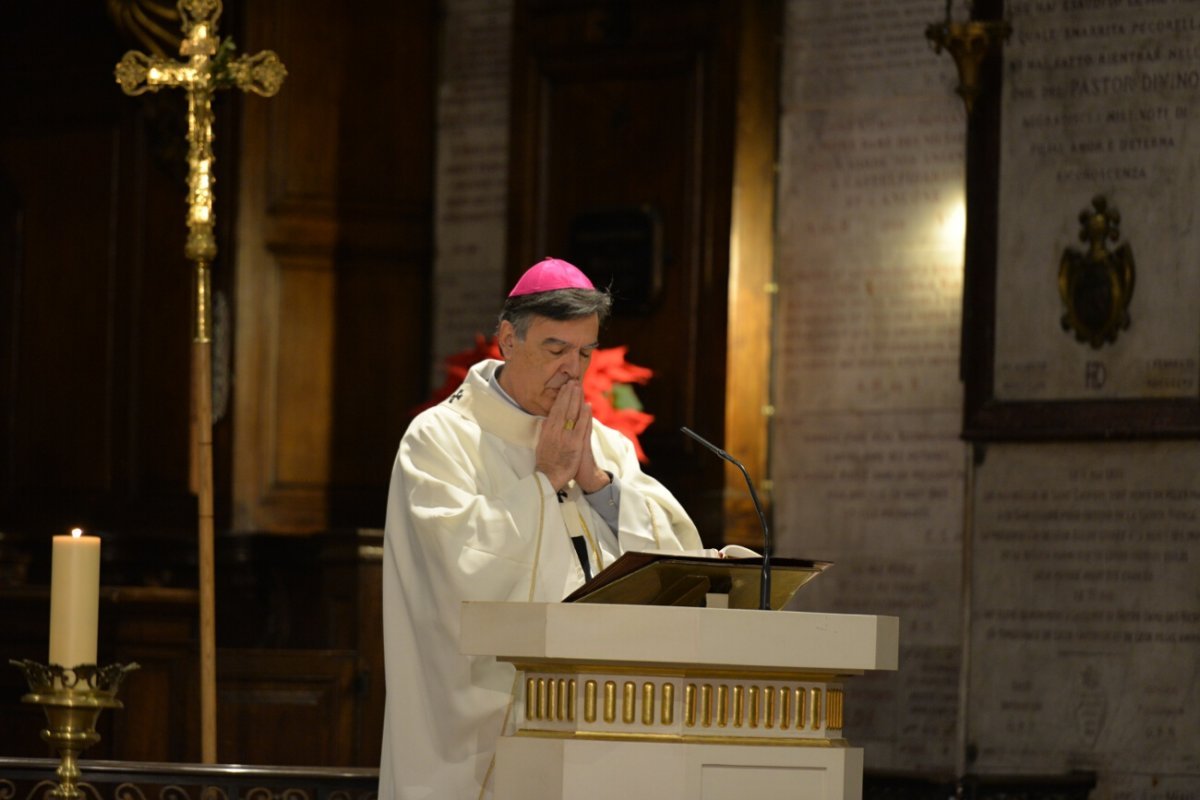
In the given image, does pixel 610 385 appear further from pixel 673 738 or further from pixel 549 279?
pixel 673 738

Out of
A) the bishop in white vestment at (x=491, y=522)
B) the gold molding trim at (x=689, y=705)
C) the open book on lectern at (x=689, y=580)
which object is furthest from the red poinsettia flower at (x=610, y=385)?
the gold molding trim at (x=689, y=705)

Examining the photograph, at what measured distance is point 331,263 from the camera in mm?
8812

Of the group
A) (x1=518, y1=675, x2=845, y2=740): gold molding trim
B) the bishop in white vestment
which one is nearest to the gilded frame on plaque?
the bishop in white vestment

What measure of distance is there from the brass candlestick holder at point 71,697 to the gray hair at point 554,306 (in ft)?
4.54

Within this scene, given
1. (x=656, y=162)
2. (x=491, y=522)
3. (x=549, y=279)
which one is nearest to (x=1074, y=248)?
(x=656, y=162)

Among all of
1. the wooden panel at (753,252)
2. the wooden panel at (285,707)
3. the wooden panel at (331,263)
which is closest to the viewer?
the wooden panel at (285,707)

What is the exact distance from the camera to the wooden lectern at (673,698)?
11.3ft

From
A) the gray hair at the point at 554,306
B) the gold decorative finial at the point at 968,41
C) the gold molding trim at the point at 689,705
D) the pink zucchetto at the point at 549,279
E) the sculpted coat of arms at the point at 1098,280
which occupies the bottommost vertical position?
the gold molding trim at the point at 689,705

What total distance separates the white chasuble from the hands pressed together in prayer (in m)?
0.04

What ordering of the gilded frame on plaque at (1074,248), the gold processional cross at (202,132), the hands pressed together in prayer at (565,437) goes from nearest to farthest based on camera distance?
the hands pressed together in prayer at (565,437), the gold processional cross at (202,132), the gilded frame on plaque at (1074,248)

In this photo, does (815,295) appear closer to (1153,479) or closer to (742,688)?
(1153,479)

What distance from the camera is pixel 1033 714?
24.5ft

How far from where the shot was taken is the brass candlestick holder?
3.28 m

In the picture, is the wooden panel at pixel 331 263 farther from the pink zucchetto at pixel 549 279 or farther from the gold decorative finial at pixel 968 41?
the pink zucchetto at pixel 549 279
